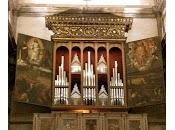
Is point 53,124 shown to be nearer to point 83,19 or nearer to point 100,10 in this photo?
point 83,19

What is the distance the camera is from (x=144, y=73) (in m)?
12.8

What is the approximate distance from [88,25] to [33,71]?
267 cm

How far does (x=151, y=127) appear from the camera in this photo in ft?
41.2

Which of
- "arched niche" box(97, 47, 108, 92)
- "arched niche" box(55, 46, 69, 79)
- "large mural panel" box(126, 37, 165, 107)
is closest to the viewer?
"large mural panel" box(126, 37, 165, 107)

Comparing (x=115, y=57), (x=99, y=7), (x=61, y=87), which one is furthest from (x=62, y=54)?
(x=99, y=7)

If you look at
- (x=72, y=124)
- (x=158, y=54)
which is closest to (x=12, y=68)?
(x=72, y=124)

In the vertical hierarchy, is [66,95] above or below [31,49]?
below

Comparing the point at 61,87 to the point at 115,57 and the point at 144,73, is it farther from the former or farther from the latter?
the point at 144,73

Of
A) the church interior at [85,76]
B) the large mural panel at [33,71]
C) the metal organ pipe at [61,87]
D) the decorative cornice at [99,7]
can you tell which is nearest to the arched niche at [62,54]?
the church interior at [85,76]

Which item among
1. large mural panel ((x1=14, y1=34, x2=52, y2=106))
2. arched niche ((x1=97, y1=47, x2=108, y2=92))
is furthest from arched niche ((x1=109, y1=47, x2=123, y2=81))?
large mural panel ((x1=14, y1=34, x2=52, y2=106))

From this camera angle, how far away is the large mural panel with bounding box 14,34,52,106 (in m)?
12.1

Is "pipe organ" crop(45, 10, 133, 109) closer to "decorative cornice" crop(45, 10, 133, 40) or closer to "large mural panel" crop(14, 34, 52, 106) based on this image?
"decorative cornice" crop(45, 10, 133, 40)

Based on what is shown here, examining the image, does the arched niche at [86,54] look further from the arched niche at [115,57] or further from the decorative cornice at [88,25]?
the arched niche at [115,57]

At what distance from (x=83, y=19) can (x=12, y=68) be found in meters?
3.10
